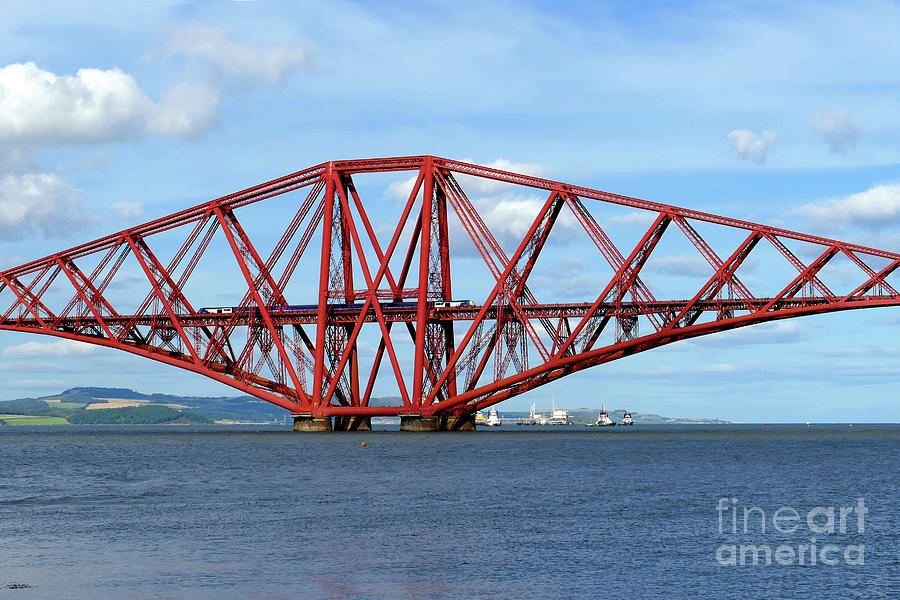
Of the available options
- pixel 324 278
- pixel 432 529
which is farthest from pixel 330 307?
pixel 432 529

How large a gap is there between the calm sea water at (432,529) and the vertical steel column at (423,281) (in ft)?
83.3

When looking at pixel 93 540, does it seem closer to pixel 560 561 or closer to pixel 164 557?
pixel 164 557

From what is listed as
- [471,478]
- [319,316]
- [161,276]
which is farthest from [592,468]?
[161,276]

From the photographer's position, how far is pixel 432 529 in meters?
35.6

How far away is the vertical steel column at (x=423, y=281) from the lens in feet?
299

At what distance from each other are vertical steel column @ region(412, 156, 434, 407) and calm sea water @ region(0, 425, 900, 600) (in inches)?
1000

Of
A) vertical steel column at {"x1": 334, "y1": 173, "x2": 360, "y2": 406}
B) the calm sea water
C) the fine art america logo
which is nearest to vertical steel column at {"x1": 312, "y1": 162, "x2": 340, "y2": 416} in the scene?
vertical steel column at {"x1": 334, "y1": 173, "x2": 360, "y2": 406}

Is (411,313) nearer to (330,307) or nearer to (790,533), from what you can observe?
(330,307)

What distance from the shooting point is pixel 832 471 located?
59.4m

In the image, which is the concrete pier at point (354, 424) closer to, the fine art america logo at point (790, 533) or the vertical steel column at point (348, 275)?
the vertical steel column at point (348, 275)

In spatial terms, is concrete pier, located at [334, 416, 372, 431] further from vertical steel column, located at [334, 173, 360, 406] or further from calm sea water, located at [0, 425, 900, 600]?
calm sea water, located at [0, 425, 900, 600]

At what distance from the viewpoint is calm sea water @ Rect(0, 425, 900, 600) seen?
26703 mm

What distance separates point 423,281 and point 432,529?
5615cm

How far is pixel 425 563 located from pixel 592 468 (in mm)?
32720
